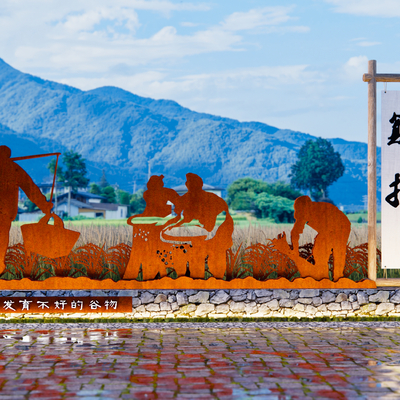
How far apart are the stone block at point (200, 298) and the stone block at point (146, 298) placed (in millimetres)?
422

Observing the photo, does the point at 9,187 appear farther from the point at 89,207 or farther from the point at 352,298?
the point at 89,207

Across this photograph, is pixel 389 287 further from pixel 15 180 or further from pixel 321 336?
pixel 15 180

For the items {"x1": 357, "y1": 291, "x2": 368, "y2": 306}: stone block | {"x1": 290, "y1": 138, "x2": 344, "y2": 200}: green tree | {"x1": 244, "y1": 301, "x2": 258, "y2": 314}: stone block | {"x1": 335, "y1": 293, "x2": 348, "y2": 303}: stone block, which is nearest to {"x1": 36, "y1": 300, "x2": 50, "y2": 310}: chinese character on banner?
{"x1": 244, "y1": 301, "x2": 258, "y2": 314}: stone block

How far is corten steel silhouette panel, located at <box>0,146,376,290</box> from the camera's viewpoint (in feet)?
19.9

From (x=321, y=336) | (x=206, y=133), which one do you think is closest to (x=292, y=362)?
(x=321, y=336)

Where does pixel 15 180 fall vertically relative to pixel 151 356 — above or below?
above

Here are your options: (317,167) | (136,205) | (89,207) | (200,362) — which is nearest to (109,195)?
(136,205)

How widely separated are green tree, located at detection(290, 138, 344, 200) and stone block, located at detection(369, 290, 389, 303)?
171ft

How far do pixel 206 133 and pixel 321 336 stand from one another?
104 m

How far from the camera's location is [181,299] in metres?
6.06

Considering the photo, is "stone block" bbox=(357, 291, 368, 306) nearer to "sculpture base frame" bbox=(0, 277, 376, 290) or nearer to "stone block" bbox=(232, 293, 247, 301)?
"sculpture base frame" bbox=(0, 277, 376, 290)

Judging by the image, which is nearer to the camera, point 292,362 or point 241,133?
point 292,362

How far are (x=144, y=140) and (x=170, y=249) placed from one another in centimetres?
10619

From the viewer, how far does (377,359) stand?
4.32 metres
